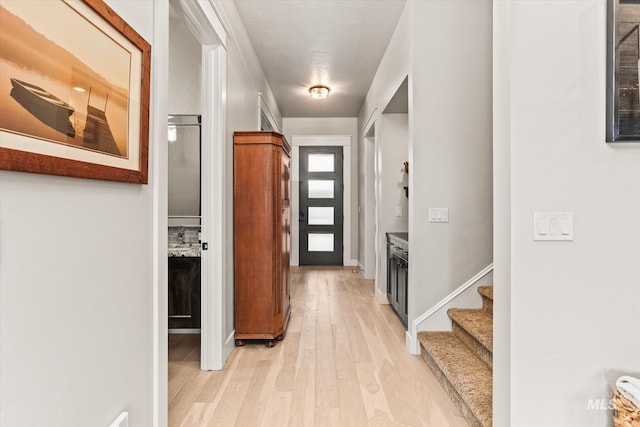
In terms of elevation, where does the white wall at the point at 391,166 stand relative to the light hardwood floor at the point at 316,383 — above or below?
above

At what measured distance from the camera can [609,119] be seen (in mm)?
1479

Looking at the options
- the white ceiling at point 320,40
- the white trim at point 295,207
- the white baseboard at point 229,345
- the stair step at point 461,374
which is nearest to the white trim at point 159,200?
the white baseboard at point 229,345

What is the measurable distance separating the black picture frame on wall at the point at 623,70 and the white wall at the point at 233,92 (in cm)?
227

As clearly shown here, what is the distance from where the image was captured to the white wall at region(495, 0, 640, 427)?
1506mm

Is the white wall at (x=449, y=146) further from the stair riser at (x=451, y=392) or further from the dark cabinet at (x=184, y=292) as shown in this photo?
the dark cabinet at (x=184, y=292)

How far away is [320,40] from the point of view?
391 cm

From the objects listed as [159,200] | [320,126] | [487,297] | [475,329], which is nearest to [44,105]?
[159,200]

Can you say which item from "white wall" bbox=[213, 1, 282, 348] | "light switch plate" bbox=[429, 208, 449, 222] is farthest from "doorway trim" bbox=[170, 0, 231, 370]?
"light switch plate" bbox=[429, 208, 449, 222]

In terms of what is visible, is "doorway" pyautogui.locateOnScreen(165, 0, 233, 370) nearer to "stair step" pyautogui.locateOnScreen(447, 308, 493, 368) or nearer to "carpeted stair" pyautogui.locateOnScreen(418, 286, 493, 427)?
"carpeted stair" pyautogui.locateOnScreen(418, 286, 493, 427)

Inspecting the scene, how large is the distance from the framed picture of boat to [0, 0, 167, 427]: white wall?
6cm

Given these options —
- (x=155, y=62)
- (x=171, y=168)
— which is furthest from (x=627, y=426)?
(x=171, y=168)

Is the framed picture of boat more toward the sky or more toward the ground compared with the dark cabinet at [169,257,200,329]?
more toward the sky

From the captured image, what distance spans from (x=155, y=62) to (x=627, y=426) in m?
2.31

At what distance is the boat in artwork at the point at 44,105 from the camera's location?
34.0 inches
